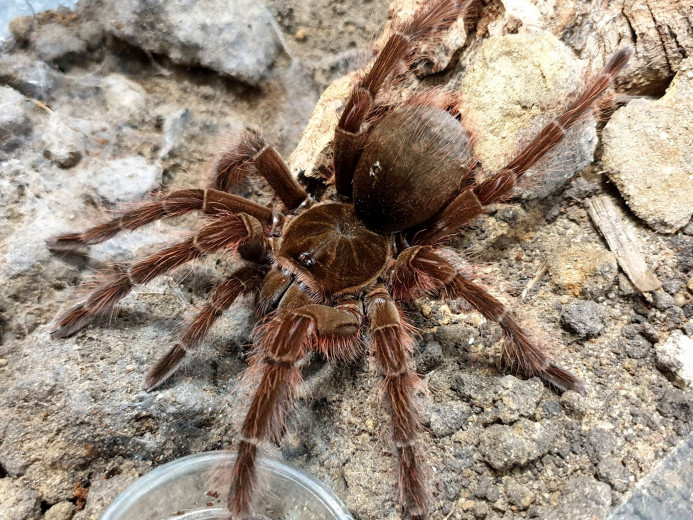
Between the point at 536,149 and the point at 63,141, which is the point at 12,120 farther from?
the point at 536,149

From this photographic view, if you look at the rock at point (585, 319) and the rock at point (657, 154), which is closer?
the rock at point (585, 319)

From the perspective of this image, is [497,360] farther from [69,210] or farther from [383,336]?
[69,210]

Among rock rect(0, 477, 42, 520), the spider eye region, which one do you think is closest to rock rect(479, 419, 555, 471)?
the spider eye region

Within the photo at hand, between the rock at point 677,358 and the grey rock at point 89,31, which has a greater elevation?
the grey rock at point 89,31

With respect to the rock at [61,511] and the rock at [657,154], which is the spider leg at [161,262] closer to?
the rock at [61,511]

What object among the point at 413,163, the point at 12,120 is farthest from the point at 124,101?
the point at 413,163

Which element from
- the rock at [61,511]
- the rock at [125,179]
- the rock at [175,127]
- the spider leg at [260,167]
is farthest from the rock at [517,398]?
the rock at [175,127]
